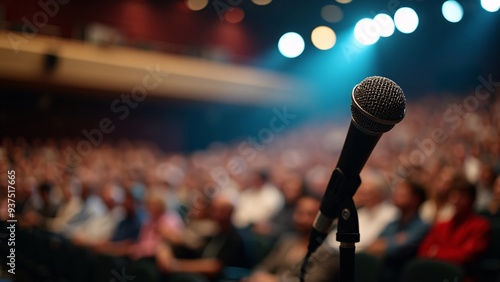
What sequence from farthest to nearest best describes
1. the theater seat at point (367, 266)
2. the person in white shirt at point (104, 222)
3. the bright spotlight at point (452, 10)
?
the bright spotlight at point (452, 10)
the person in white shirt at point (104, 222)
the theater seat at point (367, 266)

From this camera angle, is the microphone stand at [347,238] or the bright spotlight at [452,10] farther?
the bright spotlight at [452,10]

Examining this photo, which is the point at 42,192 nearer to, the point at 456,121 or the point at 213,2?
the point at 456,121

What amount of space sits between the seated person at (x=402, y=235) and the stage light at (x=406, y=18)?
12.7ft

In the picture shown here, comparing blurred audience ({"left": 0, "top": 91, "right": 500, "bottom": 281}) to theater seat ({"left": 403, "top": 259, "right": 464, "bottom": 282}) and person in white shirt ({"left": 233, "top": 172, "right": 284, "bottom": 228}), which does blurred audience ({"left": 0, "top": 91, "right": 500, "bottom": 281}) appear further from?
theater seat ({"left": 403, "top": 259, "right": 464, "bottom": 282})

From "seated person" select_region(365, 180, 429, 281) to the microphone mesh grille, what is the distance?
6.60ft

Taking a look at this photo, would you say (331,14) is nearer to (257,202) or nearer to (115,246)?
(257,202)

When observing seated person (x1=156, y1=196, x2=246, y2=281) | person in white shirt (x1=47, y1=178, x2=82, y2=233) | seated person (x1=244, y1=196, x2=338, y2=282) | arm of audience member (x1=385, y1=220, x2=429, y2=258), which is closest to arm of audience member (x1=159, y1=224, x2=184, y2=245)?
seated person (x1=156, y1=196, x2=246, y2=281)

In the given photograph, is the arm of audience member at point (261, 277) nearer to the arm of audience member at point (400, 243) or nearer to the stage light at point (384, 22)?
the arm of audience member at point (400, 243)

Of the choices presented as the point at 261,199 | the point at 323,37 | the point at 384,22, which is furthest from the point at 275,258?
the point at 323,37

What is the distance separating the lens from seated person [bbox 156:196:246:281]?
323cm

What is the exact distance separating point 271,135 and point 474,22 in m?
4.22

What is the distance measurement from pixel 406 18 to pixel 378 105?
5997mm

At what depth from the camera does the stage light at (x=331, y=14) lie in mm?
9348

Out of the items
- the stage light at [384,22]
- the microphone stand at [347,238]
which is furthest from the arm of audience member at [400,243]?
the stage light at [384,22]
